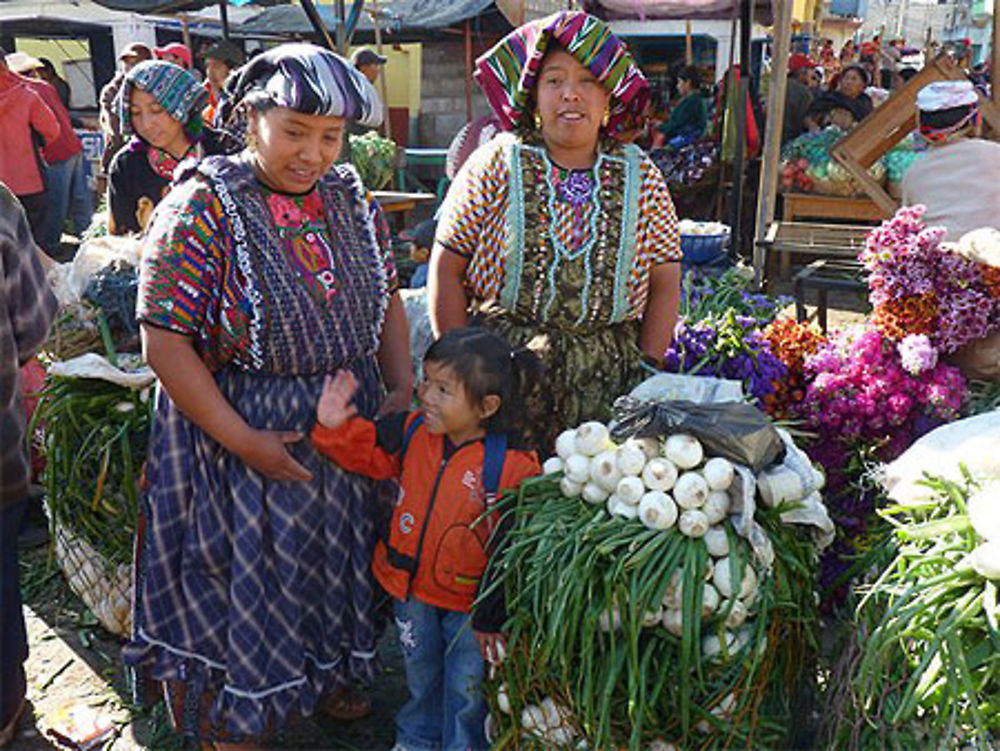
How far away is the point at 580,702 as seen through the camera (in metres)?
1.91

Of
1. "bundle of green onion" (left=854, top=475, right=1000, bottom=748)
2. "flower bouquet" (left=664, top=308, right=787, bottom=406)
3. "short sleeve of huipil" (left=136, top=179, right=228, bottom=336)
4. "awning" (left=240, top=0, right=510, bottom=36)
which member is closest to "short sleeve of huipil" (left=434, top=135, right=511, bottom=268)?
"short sleeve of huipil" (left=136, top=179, right=228, bottom=336)

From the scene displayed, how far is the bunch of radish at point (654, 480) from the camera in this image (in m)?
1.90

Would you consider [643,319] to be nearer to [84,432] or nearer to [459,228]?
[459,228]

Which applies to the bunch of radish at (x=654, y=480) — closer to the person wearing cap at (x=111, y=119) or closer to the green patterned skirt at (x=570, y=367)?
the green patterned skirt at (x=570, y=367)

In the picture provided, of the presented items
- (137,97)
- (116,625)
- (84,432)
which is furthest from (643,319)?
(137,97)

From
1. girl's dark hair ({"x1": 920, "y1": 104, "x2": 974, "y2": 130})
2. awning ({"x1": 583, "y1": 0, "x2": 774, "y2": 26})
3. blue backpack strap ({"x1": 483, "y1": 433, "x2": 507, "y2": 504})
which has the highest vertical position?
awning ({"x1": 583, "y1": 0, "x2": 774, "y2": 26})

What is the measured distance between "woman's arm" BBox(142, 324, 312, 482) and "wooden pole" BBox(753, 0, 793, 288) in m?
3.80

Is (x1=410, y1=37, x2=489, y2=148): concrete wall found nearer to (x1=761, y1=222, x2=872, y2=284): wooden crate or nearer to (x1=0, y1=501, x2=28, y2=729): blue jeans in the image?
(x1=761, y1=222, x2=872, y2=284): wooden crate

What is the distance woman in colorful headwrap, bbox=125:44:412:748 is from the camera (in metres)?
2.01

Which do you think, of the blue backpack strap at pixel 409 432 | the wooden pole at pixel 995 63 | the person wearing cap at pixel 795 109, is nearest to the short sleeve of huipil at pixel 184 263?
the blue backpack strap at pixel 409 432

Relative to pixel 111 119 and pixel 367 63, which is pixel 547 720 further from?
pixel 367 63

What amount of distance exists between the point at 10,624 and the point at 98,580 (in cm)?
47

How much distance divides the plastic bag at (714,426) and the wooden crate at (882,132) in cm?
346

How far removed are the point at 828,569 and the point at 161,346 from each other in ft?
7.46
